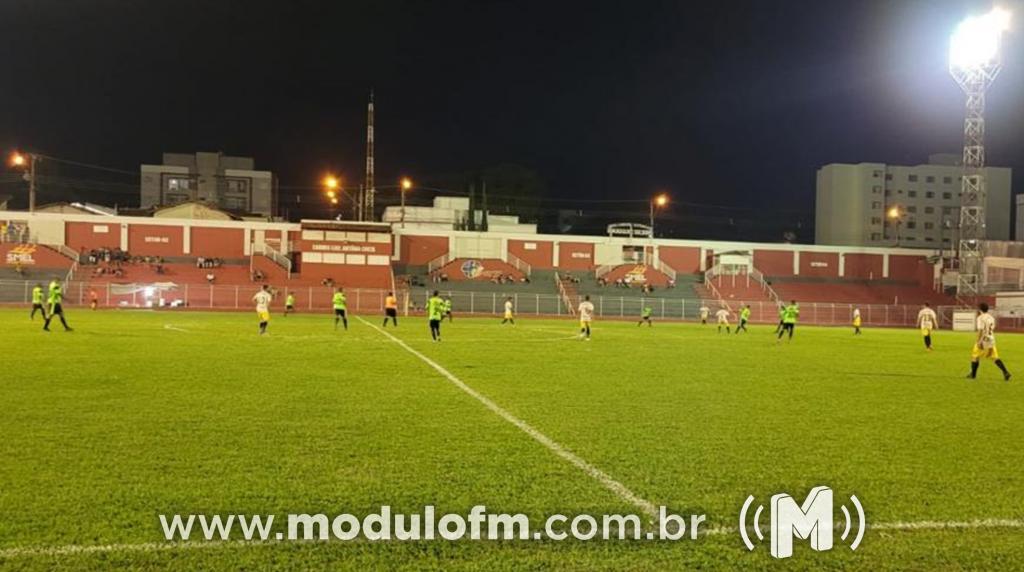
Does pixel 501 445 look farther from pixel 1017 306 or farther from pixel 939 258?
pixel 939 258

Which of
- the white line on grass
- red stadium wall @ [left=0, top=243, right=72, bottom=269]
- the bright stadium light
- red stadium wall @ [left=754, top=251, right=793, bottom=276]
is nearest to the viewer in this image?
the white line on grass

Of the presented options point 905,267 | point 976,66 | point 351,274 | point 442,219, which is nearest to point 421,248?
point 351,274

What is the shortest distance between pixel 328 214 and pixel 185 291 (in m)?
51.8

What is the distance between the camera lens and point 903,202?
9950 cm

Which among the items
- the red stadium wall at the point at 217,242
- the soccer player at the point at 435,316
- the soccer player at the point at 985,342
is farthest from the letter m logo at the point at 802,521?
the red stadium wall at the point at 217,242

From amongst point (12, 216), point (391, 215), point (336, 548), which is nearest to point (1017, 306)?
point (391, 215)

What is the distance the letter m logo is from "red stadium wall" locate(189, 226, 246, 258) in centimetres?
5656

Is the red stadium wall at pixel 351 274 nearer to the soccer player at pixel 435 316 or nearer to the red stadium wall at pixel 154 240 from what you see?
the red stadium wall at pixel 154 240

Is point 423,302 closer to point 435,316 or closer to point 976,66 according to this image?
point 435,316

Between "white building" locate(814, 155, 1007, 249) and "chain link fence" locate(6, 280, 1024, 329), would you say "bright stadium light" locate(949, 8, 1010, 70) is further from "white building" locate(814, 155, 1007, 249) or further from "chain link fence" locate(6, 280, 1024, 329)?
"white building" locate(814, 155, 1007, 249)

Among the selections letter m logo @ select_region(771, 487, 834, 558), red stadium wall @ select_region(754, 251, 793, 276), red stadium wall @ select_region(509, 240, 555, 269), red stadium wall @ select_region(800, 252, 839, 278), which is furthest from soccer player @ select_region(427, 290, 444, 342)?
red stadium wall @ select_region(800, 252, 839, 278)

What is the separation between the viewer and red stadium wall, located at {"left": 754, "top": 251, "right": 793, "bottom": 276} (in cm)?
6488

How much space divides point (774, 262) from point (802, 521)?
6405 centimetres

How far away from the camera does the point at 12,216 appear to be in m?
53.6
